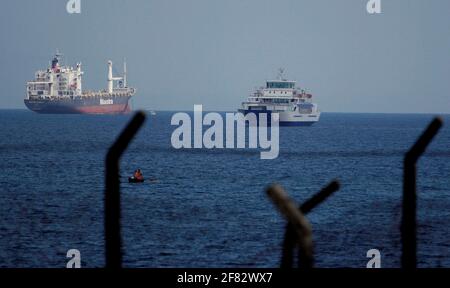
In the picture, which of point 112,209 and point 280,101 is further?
point 280,101

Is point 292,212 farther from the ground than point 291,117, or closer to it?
farther from the ground

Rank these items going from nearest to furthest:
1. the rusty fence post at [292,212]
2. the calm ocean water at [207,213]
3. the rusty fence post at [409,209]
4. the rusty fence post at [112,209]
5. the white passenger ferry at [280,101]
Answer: the rusty fence post at [292,212]
the rusty fence post at [112,209]
the rusty fence post at [409,209]
the calm ocean water at [207,213]
the white passenger ferry at [280,101]

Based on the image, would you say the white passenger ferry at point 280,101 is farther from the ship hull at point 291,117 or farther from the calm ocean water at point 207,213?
the calm ocean water at point 207,213

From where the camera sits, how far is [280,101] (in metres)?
143

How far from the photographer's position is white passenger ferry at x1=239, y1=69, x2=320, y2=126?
467 ft

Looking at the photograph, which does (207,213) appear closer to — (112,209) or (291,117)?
(112,209)

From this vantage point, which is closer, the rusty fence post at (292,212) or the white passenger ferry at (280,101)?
the rusty fence post at (292,212)

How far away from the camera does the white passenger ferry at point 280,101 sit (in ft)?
467

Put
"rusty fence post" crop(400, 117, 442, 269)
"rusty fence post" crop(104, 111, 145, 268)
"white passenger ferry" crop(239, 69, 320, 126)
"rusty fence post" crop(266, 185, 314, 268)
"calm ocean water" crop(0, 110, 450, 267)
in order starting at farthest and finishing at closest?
"white passenger ferry" crop(239, 69, 320, 126) < "calm ocean water" crop(0, 110, 450, 267) < "rusty fence post" crop(400, 117, 442, 269) < "rusty fence post" crop(104, 111, 145, 268) < "rusty fence post" crop(266, 185, 314, 268)

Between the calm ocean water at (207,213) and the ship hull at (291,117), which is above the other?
the calm ocean water at (207,213)

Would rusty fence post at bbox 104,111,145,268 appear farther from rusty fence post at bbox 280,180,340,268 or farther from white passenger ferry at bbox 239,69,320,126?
white passenger ferry at bbox 239,69,320,126

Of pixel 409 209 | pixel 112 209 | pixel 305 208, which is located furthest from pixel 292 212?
pixel 409 209

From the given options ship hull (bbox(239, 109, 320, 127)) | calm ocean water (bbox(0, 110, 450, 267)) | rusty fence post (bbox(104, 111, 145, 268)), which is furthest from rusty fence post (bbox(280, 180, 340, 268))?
ship hull (bbox(239, 109, 320, 127))

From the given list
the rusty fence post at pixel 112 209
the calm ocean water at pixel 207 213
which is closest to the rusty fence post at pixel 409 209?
the rusty fence post at pixel 112 209
